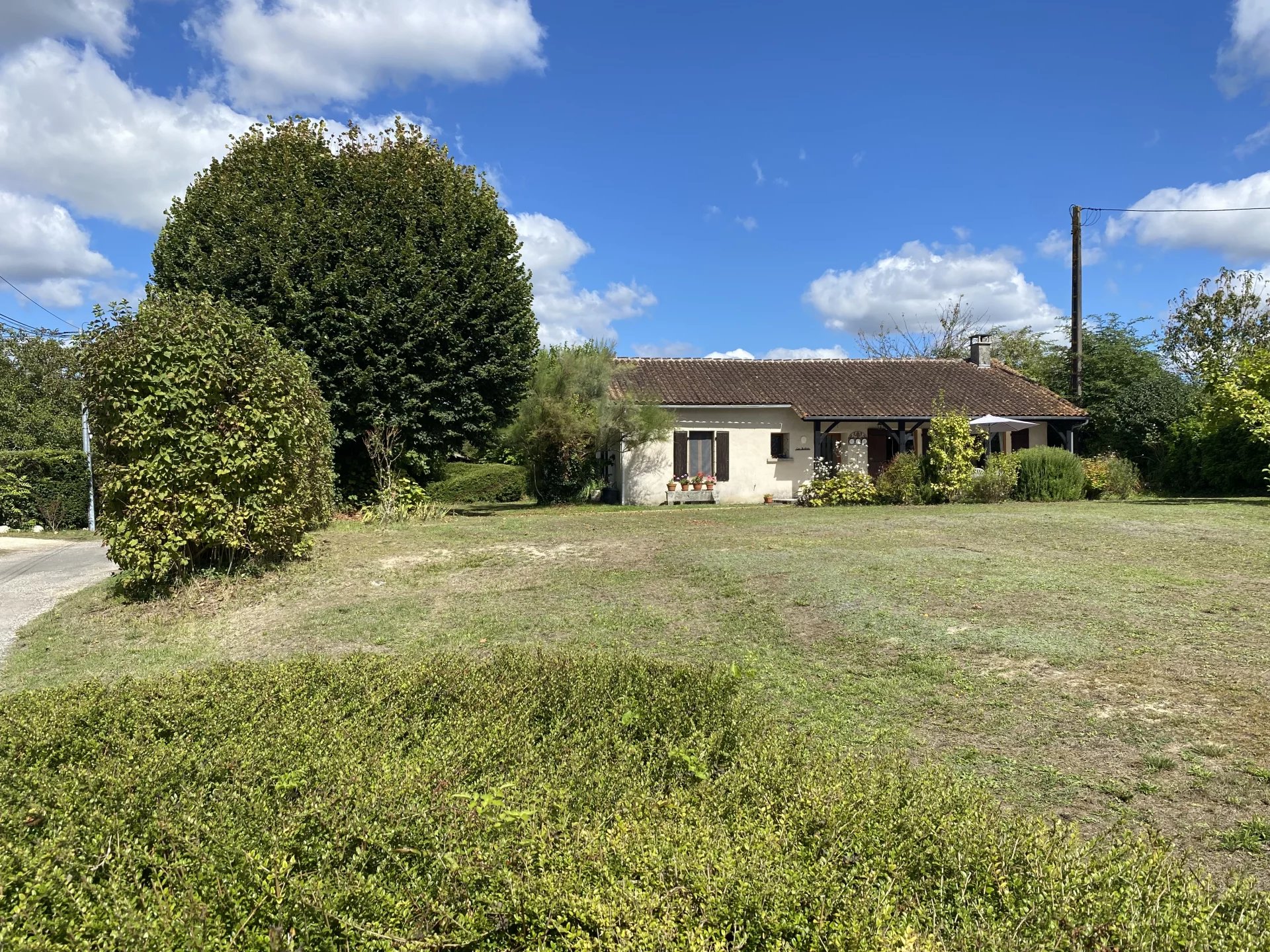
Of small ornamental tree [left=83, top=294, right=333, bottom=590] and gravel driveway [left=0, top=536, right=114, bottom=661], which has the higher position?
small ornamental tree [left=83, top=294, right=333, bottom=590]

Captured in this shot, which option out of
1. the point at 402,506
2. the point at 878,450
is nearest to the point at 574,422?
the point at 402,506

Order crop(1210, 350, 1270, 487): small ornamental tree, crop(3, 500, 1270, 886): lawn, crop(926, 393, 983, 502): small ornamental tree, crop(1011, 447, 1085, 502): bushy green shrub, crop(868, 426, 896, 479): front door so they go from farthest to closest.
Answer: crop(868, 426, 896, 479): front door → crop(1011, 447, 1085, 502): bushy green shrub → crop(926, 393, 983, 502): small ornamental tree → crop(1210, 350, 1270, 487): small ornamental tree → crop(3, 500, 1270, 886): lawn

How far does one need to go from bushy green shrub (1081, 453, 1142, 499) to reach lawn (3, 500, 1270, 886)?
7.46 meters

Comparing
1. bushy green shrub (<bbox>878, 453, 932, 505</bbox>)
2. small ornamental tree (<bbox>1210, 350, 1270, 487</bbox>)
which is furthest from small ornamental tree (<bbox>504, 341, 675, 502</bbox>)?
small ornamental tree (<bbox>1210, 350, 1270, 487</bbox>)

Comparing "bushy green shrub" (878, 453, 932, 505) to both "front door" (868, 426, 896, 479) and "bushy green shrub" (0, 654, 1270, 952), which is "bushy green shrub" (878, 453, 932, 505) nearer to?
"front door" (868, 426, 896, 479)

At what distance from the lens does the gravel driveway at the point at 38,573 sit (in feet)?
29.3

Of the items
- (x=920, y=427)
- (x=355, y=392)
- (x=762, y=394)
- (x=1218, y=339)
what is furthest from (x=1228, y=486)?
(x=355, y=392)

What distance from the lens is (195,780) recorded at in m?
2.94

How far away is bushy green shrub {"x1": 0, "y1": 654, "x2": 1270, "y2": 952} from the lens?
207cm

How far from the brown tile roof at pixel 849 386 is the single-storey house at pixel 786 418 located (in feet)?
0.17

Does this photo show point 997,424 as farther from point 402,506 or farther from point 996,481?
point 402,506

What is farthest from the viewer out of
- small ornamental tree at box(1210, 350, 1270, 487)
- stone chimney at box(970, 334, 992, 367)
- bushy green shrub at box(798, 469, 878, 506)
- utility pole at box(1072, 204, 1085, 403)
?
stone chimney at box(970, 334, 992, 367)

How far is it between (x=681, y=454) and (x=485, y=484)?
21.3 ft

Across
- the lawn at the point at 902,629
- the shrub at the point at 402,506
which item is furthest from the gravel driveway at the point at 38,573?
the shrub at the point at 402,506
